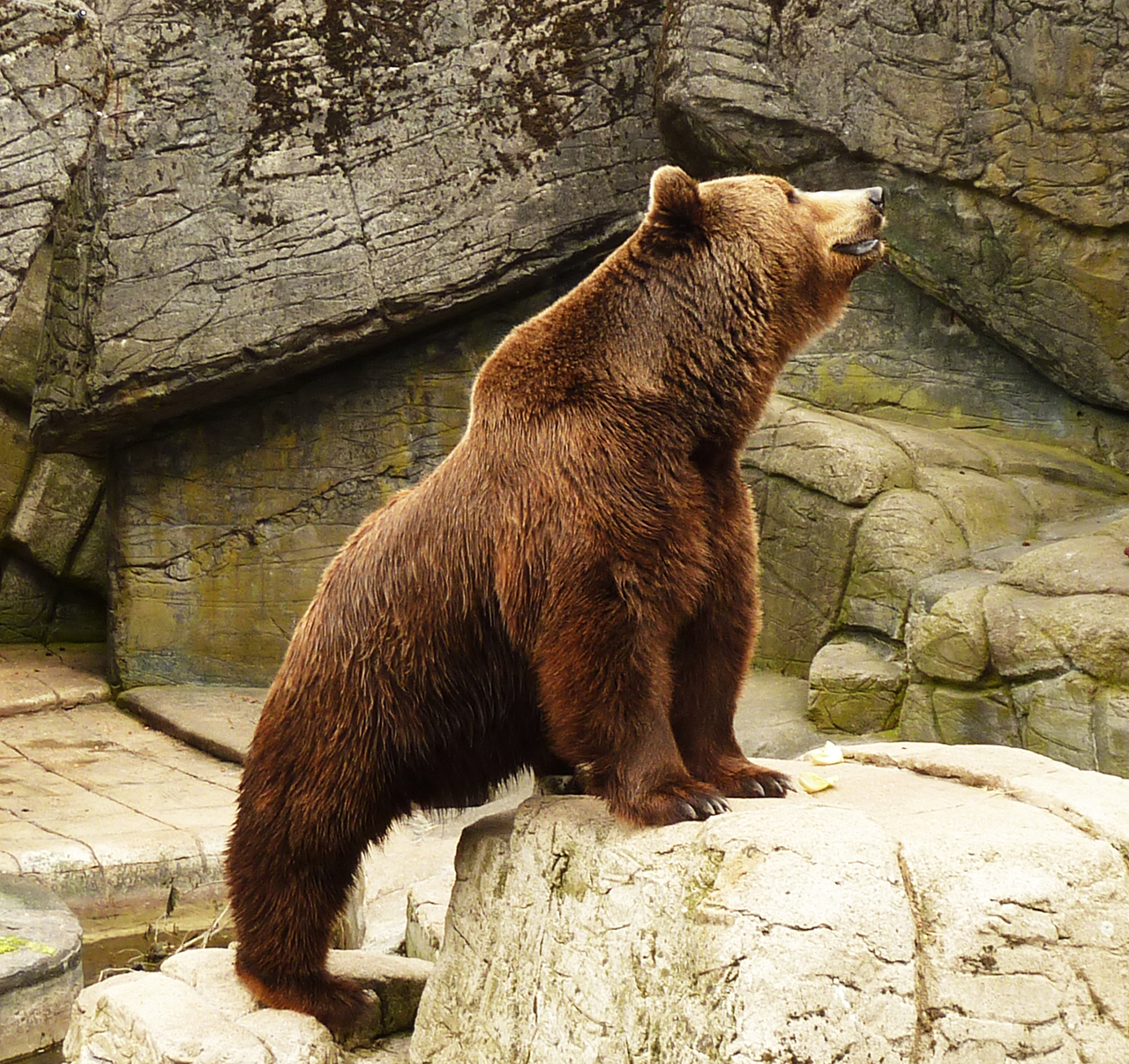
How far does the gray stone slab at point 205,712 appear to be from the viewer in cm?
834

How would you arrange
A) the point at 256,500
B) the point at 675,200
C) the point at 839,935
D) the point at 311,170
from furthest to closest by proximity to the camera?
the point at 256,500 < the point at 311,170 < the point at 675,200 < the point at 839,935

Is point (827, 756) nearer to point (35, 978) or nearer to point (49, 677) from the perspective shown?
point (35, 978)

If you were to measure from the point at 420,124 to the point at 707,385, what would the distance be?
5.86 m

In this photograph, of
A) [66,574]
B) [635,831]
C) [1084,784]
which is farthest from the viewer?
[66,574]

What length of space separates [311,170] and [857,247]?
565cm

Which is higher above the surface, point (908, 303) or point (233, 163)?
point (233, 163)

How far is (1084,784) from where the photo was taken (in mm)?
3262

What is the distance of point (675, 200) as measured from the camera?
342cm

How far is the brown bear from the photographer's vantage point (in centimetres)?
309

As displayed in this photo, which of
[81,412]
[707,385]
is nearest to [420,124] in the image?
[81,412]

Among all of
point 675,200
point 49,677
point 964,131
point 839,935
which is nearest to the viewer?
point 839,935

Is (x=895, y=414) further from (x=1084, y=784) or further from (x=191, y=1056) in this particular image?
(x=191, y=1056)

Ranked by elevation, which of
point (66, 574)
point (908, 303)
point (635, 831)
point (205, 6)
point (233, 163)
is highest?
point (205, 6)

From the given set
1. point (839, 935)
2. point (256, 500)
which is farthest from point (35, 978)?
point (256, 500)
